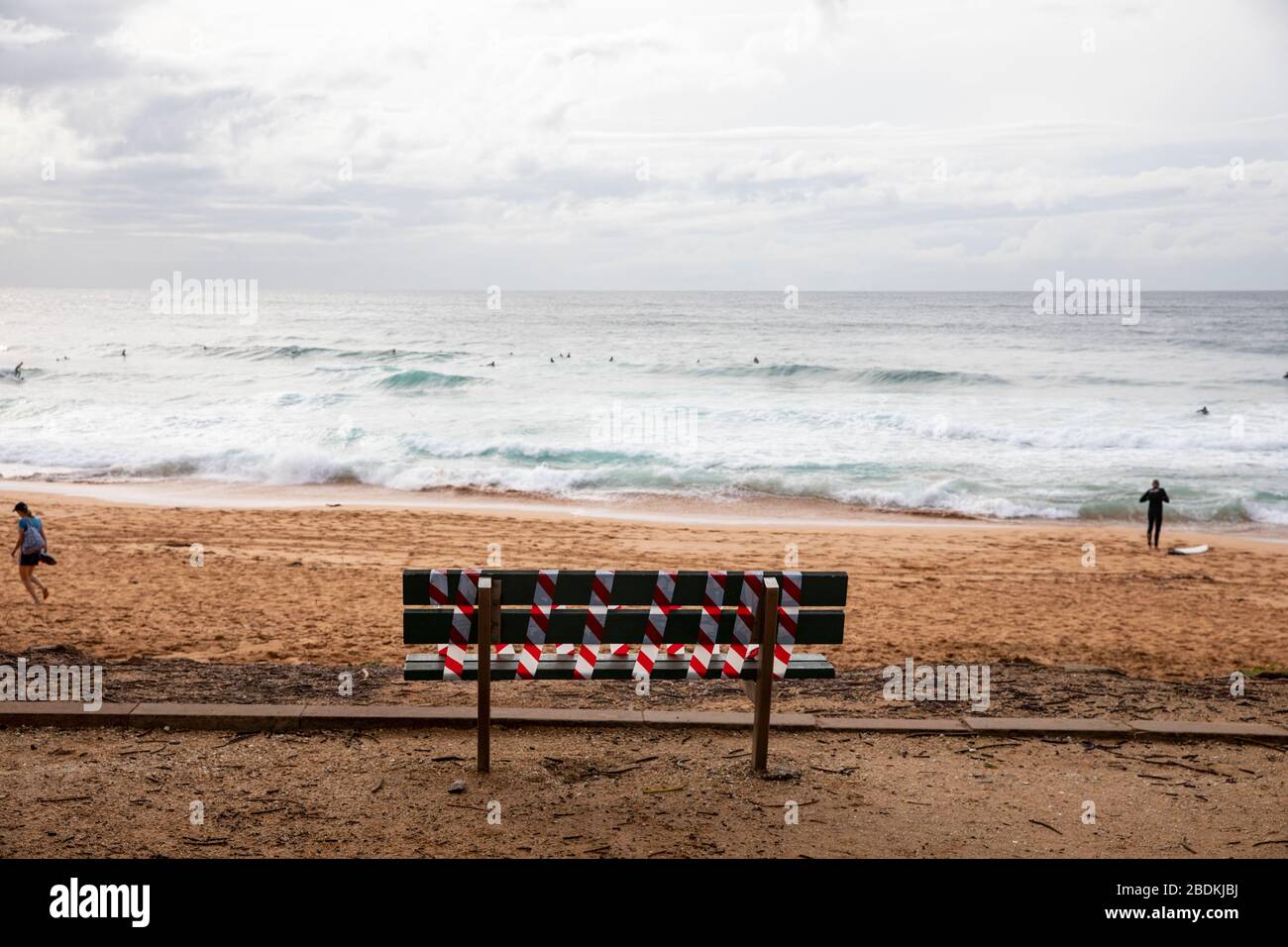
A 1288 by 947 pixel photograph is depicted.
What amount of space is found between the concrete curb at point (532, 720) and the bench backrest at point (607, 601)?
789 millimetres

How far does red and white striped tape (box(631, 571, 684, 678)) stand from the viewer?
605cm

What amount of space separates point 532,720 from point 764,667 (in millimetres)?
1577

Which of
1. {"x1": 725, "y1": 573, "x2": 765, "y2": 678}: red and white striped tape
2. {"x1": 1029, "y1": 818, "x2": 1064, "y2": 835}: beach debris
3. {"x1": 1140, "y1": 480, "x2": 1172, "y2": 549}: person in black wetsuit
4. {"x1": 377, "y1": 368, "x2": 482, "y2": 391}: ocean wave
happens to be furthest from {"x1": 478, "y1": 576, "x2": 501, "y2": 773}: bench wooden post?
{"x1": 377, "y1": 368, "x2": 482, "y2": 391}: ocean wave

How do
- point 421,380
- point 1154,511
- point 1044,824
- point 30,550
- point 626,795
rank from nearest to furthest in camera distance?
point 1044,824, point 626,795, point 30,550, point 1154,511, point 421,380

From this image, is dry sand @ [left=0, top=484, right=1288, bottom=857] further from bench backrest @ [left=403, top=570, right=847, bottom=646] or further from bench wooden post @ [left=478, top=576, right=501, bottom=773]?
bench backrest @ [left=403, top=570, right=847, bottom=646]

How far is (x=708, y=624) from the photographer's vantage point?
617cm

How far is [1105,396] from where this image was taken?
40000 millimetres

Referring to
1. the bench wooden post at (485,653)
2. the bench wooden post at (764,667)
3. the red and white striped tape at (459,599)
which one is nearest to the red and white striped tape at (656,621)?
the bench wooden post at (764,667)

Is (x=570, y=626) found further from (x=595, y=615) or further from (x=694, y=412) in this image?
(x=694, y=412)

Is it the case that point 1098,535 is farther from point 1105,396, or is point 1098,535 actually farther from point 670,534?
point 1105,396

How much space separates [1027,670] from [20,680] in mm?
7616

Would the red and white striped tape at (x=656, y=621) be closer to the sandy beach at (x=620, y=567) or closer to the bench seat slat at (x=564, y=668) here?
the bench seat slat at (x=564, y=668)

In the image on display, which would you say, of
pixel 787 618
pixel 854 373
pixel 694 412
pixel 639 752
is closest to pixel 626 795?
pixel 639 752

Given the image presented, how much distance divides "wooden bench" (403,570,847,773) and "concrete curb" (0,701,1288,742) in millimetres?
557
